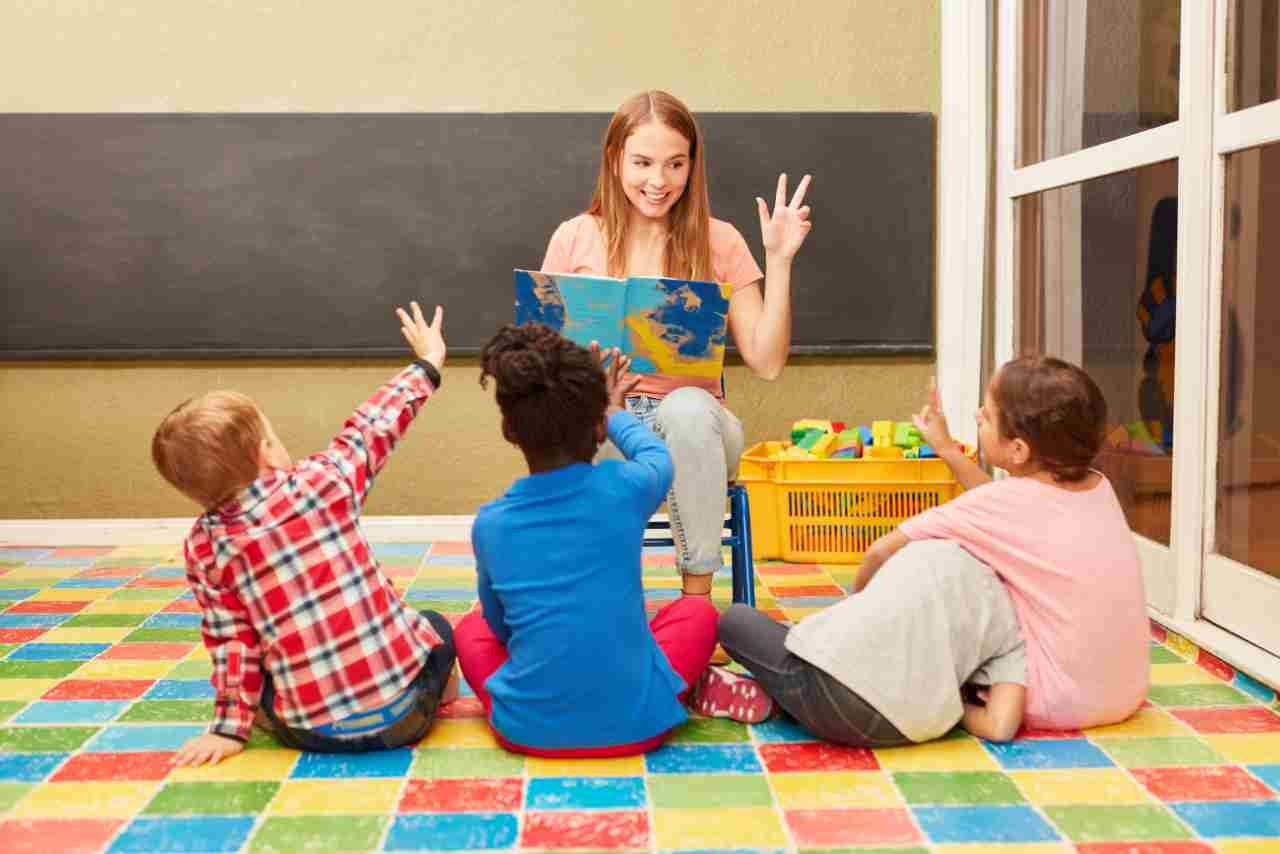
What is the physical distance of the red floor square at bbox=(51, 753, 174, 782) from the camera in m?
1.75

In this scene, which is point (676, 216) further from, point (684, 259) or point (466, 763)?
point (466, 763)

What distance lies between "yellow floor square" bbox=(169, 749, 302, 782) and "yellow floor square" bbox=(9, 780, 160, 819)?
0.17 ft

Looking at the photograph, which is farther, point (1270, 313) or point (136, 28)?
point (136, 28)

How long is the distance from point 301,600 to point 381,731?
24cm

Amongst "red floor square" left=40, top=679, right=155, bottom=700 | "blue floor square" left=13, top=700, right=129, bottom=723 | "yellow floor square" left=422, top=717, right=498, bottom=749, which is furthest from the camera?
"red floor square" left=40, top=679, right=155, bottom=700

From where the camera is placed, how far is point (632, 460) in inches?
73.1

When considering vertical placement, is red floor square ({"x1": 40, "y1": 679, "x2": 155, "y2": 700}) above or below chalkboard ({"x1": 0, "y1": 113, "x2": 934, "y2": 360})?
below

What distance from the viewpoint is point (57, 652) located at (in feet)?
7.86

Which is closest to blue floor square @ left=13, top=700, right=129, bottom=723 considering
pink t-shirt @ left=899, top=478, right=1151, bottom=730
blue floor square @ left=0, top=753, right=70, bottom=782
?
blue floor square @ left=0, top=753, right=70, bottom=782

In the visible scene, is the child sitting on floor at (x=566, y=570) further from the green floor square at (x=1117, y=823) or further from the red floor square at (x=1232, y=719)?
the red floor square at (x=1232, y=719)

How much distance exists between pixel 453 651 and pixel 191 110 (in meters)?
2.15

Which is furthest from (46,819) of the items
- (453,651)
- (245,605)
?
(453,651)

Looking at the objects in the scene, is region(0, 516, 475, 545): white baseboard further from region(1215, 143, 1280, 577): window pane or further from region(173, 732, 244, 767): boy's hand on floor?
region(1215, 143, 1280, 577): window pane

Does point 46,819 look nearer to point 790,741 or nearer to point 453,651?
point 453,651
